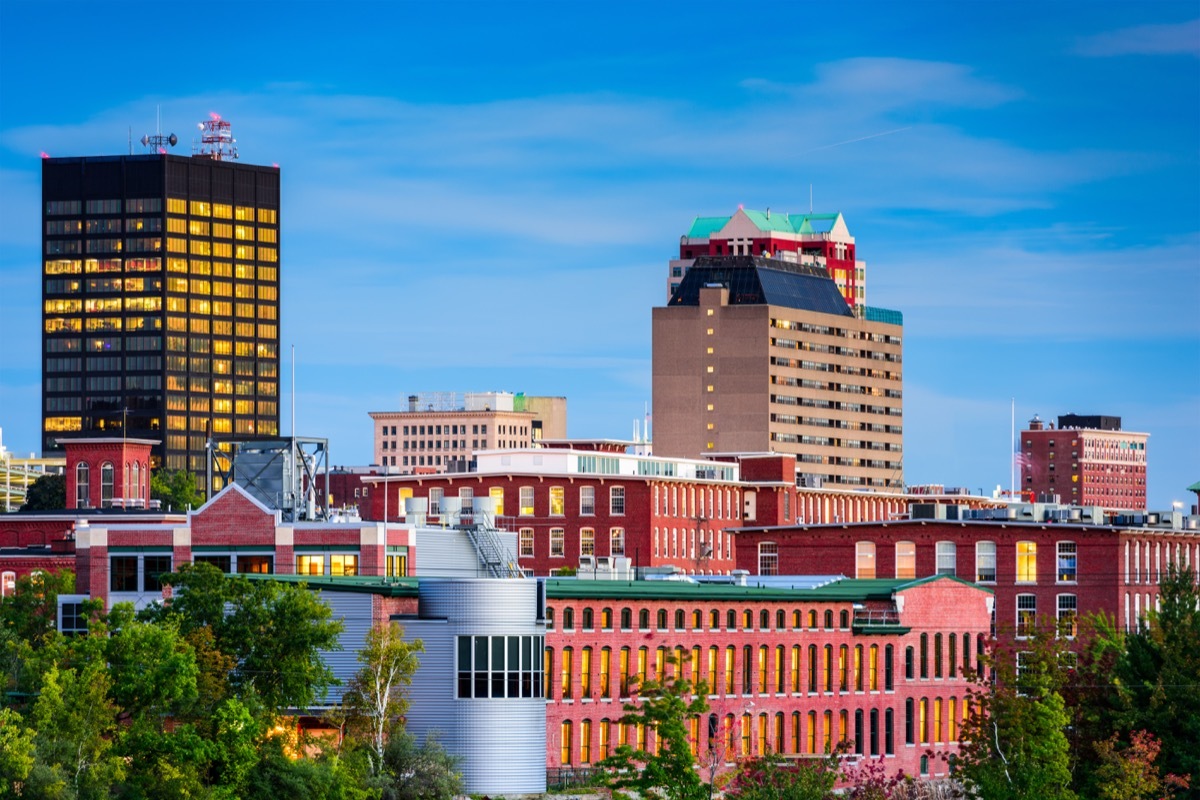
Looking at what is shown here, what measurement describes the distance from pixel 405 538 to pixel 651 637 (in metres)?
16.8

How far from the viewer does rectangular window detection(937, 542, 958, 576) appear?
610ft

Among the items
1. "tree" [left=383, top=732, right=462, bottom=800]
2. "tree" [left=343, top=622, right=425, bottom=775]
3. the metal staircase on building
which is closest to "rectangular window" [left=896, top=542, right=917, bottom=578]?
the metal staircase on building

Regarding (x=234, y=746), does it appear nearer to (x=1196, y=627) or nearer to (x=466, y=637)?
(x=466, y=637)

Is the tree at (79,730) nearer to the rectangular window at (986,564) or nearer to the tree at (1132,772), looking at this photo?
the tree at (1132,772)

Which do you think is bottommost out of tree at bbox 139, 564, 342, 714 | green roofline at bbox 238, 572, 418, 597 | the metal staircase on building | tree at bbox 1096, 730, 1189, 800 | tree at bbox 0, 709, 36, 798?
tree at bbox 1096, 730, 1189, 800

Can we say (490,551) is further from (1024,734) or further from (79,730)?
(79,730)

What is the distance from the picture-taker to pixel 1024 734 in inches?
4823

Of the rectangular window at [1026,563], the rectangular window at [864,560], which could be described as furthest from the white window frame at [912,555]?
the rectangular window at [1026,563]

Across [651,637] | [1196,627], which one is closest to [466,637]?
[651,637]

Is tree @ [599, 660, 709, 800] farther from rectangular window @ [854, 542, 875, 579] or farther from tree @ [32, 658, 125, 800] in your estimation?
rectangular window @ [854, 542, 875, 579]

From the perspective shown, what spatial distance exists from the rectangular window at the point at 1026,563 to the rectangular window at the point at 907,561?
730 centimetres

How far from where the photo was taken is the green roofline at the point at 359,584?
127875 mm

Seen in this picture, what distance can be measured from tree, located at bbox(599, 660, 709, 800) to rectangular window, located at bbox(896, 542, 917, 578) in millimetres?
63498

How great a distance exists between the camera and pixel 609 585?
140m
